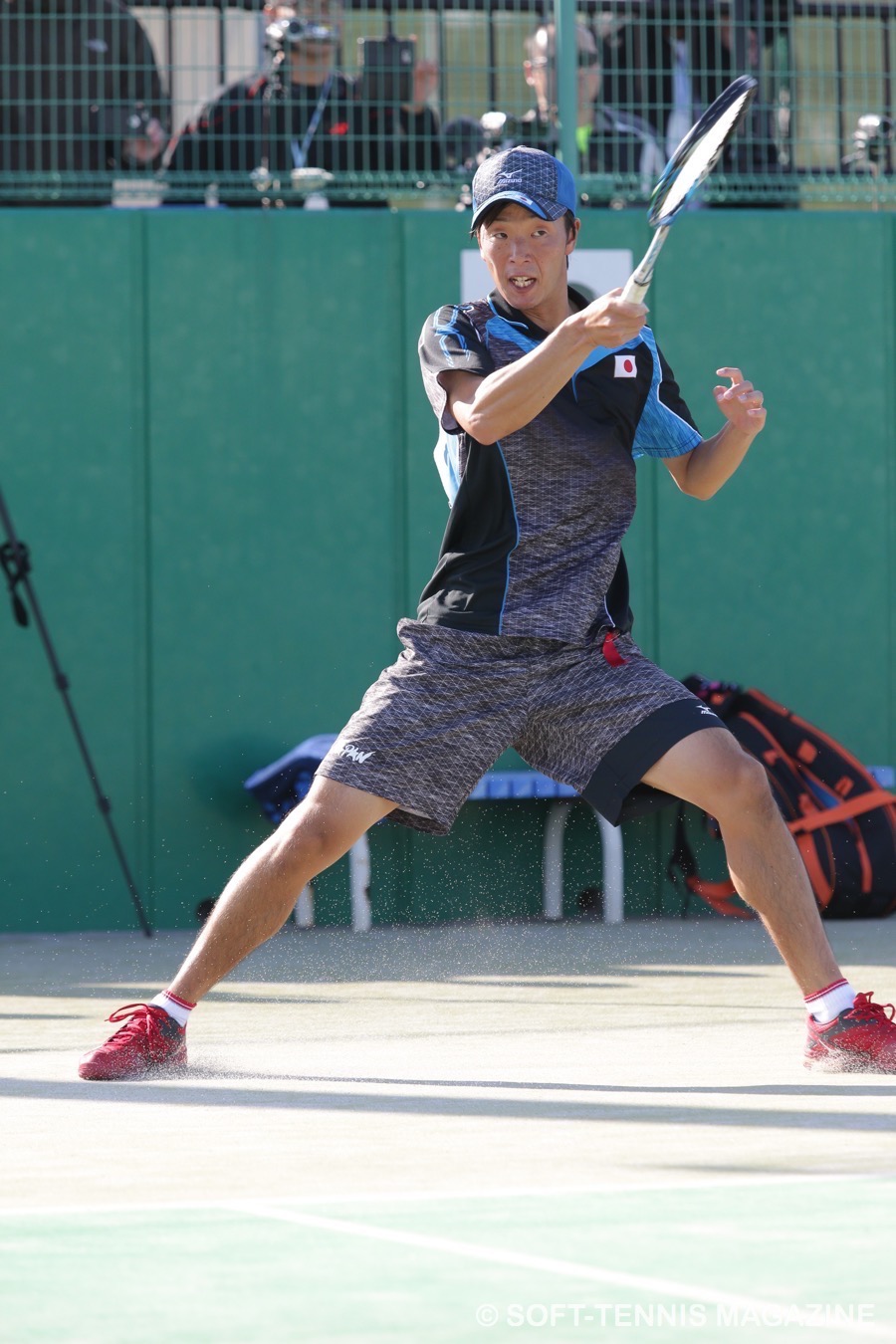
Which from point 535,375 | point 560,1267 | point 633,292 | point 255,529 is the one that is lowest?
point 560,1267

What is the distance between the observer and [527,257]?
509 cm

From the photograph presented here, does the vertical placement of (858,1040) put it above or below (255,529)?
below

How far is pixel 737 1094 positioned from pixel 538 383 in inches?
58.3

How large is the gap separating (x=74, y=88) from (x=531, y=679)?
5582 millimetres

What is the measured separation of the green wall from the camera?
31.9 feet

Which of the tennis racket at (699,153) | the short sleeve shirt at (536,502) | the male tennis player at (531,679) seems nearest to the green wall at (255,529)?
the male tennis player at (531,679)

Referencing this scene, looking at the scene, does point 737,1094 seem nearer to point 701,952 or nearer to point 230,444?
point 701,952

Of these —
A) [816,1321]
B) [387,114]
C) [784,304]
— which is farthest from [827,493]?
[816,1321]

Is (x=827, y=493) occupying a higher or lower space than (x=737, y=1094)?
higher

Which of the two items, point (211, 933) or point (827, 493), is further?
point (827, 493)

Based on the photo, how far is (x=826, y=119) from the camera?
1044 centimetres

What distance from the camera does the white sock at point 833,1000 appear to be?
16.4ft

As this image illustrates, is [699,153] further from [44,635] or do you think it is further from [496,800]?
[496,800]

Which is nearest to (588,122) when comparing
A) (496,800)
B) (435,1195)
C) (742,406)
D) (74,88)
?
(74,88)
